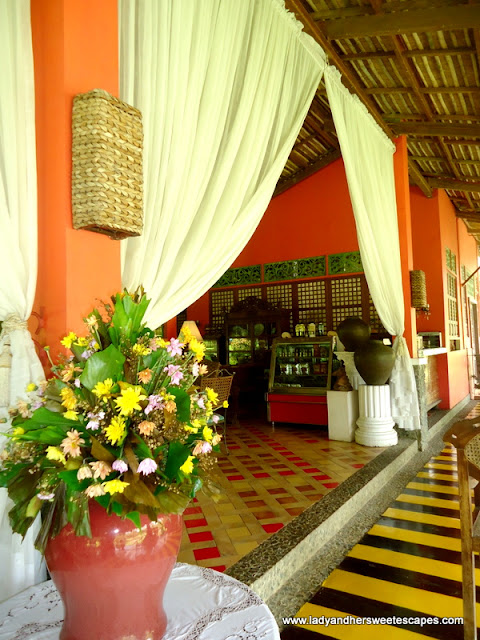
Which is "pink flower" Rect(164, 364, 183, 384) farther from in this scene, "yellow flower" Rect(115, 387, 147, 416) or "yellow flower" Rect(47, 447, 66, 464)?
"yellow flower" Rect(47, 447, 66, 464)

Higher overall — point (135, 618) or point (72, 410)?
point (72, 410)

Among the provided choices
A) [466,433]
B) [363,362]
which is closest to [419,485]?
[363,362]

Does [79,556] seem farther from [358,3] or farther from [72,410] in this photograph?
[358,3]

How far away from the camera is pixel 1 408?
166 cm

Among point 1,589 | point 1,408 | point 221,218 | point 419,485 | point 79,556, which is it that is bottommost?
point 419,485

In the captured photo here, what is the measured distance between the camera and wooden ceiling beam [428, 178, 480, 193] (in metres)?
8.52

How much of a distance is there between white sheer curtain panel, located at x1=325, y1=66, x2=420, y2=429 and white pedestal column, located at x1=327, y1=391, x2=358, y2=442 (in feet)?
→ 1.64

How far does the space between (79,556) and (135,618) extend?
22 centimetres

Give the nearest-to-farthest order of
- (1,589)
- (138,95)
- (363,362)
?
(1,589) < (138,95) < (363,362)

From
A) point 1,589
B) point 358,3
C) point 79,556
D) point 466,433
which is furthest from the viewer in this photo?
point 358,3

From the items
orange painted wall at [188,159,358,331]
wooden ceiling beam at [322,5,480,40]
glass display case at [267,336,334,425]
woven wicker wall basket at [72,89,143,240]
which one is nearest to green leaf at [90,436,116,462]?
woven wicker wall basket at [72,89,143,240]

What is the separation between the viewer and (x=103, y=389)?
1174 mm

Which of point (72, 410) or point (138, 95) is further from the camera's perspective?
point (138, 95)

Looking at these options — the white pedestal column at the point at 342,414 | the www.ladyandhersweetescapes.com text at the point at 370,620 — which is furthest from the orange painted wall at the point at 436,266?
the www.ladyandhersweetescapes.com text at the point at 370,620
